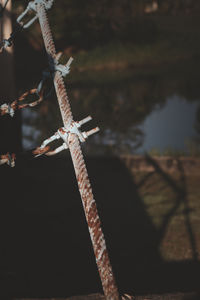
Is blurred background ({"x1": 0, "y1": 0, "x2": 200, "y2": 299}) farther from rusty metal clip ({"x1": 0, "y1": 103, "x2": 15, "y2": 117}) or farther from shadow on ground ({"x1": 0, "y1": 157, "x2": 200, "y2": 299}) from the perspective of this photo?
rusty metal clip ({"x1": 0, "y1": 103, "x2": 15, "y2": 117})

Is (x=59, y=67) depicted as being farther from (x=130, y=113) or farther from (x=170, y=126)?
(x=130, y=113)

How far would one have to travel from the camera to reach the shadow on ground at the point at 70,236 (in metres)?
5.47

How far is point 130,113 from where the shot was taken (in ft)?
61.6

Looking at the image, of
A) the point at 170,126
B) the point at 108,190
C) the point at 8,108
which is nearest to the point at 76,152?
the point at 8,108

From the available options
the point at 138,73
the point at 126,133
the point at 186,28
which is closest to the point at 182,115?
the point at 126,133

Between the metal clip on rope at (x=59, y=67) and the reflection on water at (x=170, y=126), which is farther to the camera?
the reflection on water at (x=170, y=126)

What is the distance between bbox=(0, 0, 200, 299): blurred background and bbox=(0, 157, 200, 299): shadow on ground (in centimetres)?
2

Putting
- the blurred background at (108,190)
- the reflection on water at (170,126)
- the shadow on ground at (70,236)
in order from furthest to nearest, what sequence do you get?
the reflection on water at (170,126), the blurred background at (108,190), the shadow on ground at (70,236)

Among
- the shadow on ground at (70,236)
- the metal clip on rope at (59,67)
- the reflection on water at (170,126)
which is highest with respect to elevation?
the reflection on water at (170,126)

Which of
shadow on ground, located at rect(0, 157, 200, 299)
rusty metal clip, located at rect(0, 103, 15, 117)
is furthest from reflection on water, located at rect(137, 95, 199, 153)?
rusty metal clip, located at rect(0, 103, 15, 117)

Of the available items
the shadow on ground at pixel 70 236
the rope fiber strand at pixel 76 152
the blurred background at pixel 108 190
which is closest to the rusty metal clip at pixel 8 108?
the rope fiber strand at pixel 76 152

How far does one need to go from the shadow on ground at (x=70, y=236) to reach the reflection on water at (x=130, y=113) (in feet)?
10.9

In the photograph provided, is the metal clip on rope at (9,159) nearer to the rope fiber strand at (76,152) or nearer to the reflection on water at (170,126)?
the rope fiber strand at (76,152)

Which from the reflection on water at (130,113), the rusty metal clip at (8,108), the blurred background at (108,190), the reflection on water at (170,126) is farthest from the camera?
the reflection on water at (170,126)
